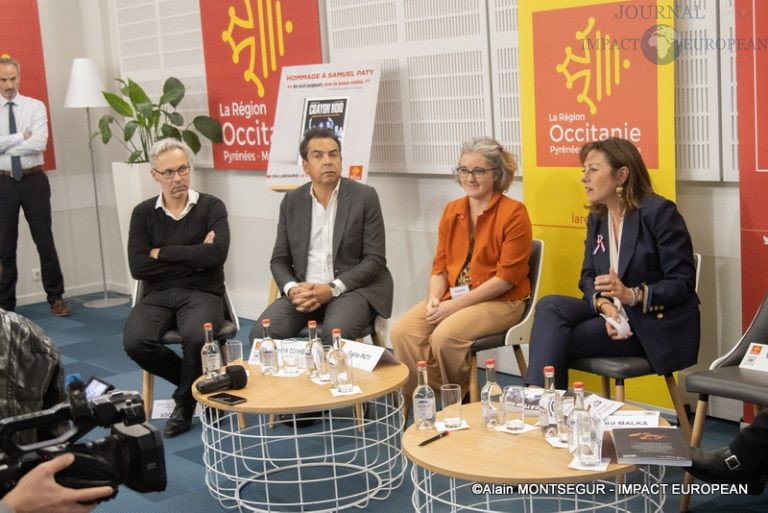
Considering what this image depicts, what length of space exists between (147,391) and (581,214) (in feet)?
7.44

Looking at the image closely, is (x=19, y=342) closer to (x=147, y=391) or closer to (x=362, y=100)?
(x=147, y=391)

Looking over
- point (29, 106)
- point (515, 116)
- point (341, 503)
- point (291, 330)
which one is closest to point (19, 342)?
point (341, 503)

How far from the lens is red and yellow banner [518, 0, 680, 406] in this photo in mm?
4344

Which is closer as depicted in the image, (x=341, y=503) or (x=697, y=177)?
(x=341, y=503)

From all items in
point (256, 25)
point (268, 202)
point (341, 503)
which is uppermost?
point (256, 25)

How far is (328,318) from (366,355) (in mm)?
721

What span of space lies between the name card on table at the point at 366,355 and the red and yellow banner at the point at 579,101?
4.04ft

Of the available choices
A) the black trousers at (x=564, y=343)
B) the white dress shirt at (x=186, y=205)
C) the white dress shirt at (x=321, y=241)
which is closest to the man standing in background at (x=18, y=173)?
the white dress shirt at (x=186, y=205)

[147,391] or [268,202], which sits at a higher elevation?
[268,202]

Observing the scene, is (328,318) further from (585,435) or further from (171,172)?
(585,435)

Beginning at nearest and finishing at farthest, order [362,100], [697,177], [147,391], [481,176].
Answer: [697,177]
[481,176]
[147,391]
[362,100]

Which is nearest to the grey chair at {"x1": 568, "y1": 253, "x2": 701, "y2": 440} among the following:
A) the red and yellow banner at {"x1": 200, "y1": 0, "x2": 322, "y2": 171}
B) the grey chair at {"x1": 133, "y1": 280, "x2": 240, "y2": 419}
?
the grey chair at {"x1": 133, "y1": 280, "x2": 240, "y2": 419}

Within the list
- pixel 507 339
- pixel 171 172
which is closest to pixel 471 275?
pixel 507 339

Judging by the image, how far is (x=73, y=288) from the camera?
8.59 metres
